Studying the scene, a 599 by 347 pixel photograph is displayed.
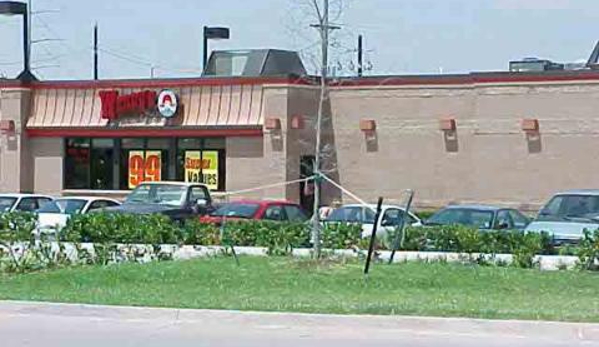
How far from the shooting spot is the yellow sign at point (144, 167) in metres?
Result: 46.5

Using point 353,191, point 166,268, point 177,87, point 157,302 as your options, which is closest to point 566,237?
point 166,268

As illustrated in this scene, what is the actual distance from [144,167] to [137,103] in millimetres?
2354

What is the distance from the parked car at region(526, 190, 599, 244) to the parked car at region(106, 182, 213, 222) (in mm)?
11076

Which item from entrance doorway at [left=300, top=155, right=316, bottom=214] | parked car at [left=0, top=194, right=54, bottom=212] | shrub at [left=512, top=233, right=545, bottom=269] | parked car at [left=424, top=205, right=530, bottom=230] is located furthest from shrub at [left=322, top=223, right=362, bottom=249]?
entrance doorway at [left=300, top=155, right=316, bottom=214]

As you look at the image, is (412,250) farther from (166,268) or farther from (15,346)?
(15,346)

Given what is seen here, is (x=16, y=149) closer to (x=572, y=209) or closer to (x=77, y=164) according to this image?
(x=77, y=164)

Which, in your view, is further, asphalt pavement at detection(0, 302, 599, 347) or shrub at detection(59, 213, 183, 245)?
shrub at detection(59, 213, 183, 245)

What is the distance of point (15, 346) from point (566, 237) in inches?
544

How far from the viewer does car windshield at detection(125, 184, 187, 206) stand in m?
35.3

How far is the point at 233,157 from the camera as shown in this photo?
44.8 meters

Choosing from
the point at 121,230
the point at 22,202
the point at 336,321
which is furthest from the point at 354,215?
the point at 336,321

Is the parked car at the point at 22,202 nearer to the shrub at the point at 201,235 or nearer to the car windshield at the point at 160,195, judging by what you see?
the car windshield at the point at 160,195

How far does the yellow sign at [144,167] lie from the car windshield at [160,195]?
10.2 m

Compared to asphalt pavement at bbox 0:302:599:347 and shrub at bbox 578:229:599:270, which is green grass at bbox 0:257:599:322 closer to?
asphalt pavement at bbox 0:302:599:347
